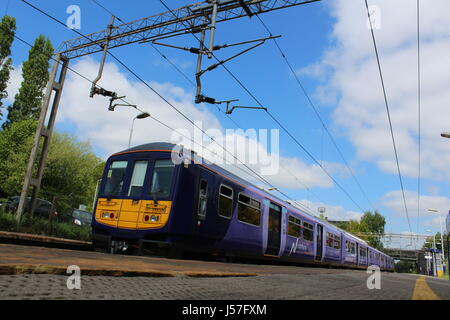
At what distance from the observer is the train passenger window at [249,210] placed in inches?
403

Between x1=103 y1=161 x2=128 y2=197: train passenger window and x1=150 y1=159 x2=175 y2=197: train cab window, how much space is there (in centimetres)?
101

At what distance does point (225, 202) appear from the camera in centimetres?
947

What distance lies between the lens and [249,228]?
10.6 m

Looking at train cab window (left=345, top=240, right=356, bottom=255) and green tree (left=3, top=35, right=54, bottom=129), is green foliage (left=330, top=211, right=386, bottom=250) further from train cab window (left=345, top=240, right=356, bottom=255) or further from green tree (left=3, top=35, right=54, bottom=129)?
green tree (left=3, top=35, right=54, bottom=129)

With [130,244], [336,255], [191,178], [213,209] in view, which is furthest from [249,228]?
[336,255]

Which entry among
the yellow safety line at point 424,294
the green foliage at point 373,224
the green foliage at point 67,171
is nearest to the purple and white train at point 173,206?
the yellow safety line at point 424,294

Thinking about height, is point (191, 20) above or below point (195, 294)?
above

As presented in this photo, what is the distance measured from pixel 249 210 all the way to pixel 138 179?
12.3 ft

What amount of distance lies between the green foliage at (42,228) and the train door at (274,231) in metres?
6.38

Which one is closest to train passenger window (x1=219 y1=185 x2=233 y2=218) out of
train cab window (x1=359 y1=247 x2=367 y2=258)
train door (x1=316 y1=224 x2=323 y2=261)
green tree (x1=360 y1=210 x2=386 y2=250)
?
train door (x1=316 y1=224 x2=323 y2=261)

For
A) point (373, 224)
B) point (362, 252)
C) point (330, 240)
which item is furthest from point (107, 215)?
point (373, 224)

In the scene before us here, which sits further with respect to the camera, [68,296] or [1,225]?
[1,225]
